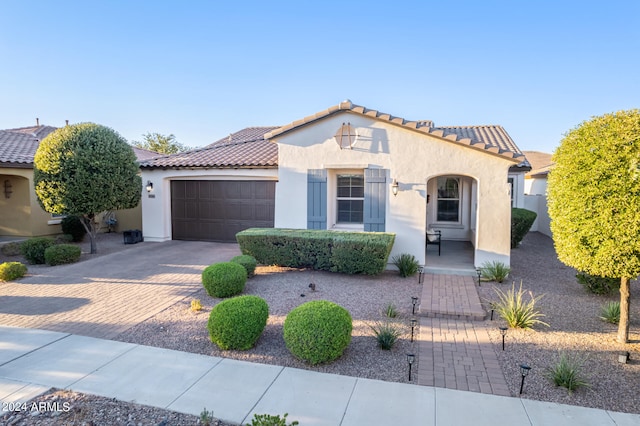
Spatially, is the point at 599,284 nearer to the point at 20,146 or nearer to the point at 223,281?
the point at 223,281

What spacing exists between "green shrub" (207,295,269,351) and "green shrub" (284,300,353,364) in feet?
1.96

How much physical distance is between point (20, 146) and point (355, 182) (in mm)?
15496

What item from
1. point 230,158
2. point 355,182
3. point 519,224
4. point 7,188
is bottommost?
point 519,224

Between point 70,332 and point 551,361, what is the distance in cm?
776

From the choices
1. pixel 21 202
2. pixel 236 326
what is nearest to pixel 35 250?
pixel 21 202

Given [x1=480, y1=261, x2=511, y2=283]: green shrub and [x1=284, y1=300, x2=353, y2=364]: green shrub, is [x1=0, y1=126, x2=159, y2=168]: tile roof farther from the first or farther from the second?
[x1=480, y1=261, x2=511, y2=283]: green shrub

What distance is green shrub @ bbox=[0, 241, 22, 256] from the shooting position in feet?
39.7

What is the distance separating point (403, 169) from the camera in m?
10.1

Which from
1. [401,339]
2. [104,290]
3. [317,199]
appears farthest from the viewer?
[317,199]

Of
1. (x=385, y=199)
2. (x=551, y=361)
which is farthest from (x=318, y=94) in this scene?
(x=551, y=361)

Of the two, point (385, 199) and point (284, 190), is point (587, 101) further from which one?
point (284, 190)

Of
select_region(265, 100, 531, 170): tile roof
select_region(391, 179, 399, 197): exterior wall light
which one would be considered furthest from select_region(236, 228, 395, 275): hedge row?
select_region(265, 100, 531, 170): tile roof

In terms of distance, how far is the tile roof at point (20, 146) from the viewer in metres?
13.0

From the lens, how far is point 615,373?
4508 millimetres
